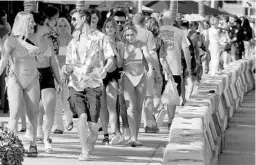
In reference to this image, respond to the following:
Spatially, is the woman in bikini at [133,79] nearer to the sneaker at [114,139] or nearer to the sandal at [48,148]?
the sneaker at [114,139]

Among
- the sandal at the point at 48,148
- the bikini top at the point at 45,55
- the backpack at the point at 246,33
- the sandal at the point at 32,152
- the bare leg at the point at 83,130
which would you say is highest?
the bikini top at the point at 45,55

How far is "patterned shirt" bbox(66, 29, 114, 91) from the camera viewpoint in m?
10.7

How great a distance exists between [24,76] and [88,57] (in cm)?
75

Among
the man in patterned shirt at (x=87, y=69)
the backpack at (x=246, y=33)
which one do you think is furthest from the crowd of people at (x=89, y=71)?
the backpack at (x=246, y=33)

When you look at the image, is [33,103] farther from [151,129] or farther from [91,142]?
[151,129]

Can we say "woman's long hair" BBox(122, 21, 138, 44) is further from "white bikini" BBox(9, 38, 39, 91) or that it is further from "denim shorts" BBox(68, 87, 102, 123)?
"white bikini" BBox(9, 38, 39, 91)

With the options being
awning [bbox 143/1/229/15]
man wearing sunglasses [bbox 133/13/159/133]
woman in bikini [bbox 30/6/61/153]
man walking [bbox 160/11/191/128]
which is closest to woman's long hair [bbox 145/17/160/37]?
man wearing sunglasses [bbox 133/13/159/133]

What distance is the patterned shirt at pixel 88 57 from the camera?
1068 cm

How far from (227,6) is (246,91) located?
90144mm

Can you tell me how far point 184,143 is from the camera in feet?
27.4

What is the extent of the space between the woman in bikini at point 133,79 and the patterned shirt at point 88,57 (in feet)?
4.26

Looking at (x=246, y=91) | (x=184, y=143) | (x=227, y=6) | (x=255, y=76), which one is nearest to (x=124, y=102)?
(x=184, y=143)

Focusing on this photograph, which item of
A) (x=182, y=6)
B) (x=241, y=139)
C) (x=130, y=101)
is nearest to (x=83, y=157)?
(x=130, y=101)

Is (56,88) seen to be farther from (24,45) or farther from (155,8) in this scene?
(155,8)
